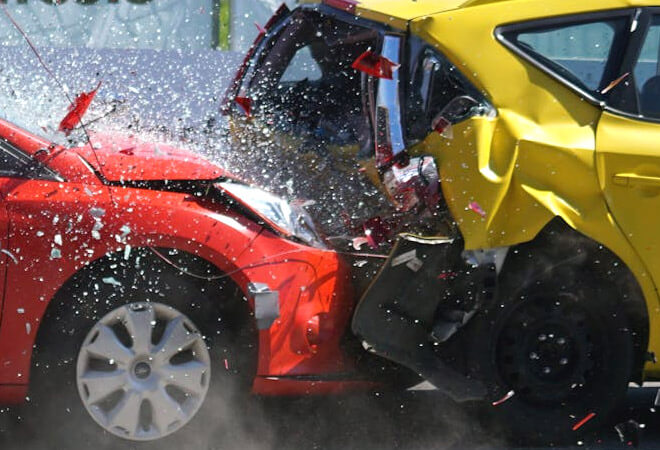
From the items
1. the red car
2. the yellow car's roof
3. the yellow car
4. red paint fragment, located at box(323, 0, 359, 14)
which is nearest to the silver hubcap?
the red car

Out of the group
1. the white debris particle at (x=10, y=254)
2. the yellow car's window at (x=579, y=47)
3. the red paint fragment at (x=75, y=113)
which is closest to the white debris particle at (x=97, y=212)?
the white debris particle at (x=10, y=254)

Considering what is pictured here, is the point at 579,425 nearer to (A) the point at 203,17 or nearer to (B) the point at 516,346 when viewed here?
(B) the point at 516,346

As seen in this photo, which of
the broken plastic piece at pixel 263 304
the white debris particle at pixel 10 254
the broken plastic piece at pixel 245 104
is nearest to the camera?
the white debris particle at pixel 10 254

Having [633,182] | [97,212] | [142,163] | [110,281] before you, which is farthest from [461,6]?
[110,281]

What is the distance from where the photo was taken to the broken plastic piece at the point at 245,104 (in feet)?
23.5

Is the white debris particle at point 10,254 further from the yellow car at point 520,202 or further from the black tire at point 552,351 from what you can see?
the black tire at point 552,351

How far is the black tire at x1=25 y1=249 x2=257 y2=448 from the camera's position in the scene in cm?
519

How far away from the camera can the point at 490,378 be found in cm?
564

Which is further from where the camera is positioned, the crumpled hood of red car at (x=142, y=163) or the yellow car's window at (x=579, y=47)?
the yellow car's window at (x=579, y=47)

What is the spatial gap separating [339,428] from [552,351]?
42.1 inches

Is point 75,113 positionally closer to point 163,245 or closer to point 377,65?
point 163,245

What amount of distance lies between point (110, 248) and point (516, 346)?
176 centimetres

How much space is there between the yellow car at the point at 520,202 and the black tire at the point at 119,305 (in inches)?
21.2

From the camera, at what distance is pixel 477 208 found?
17.6ft
